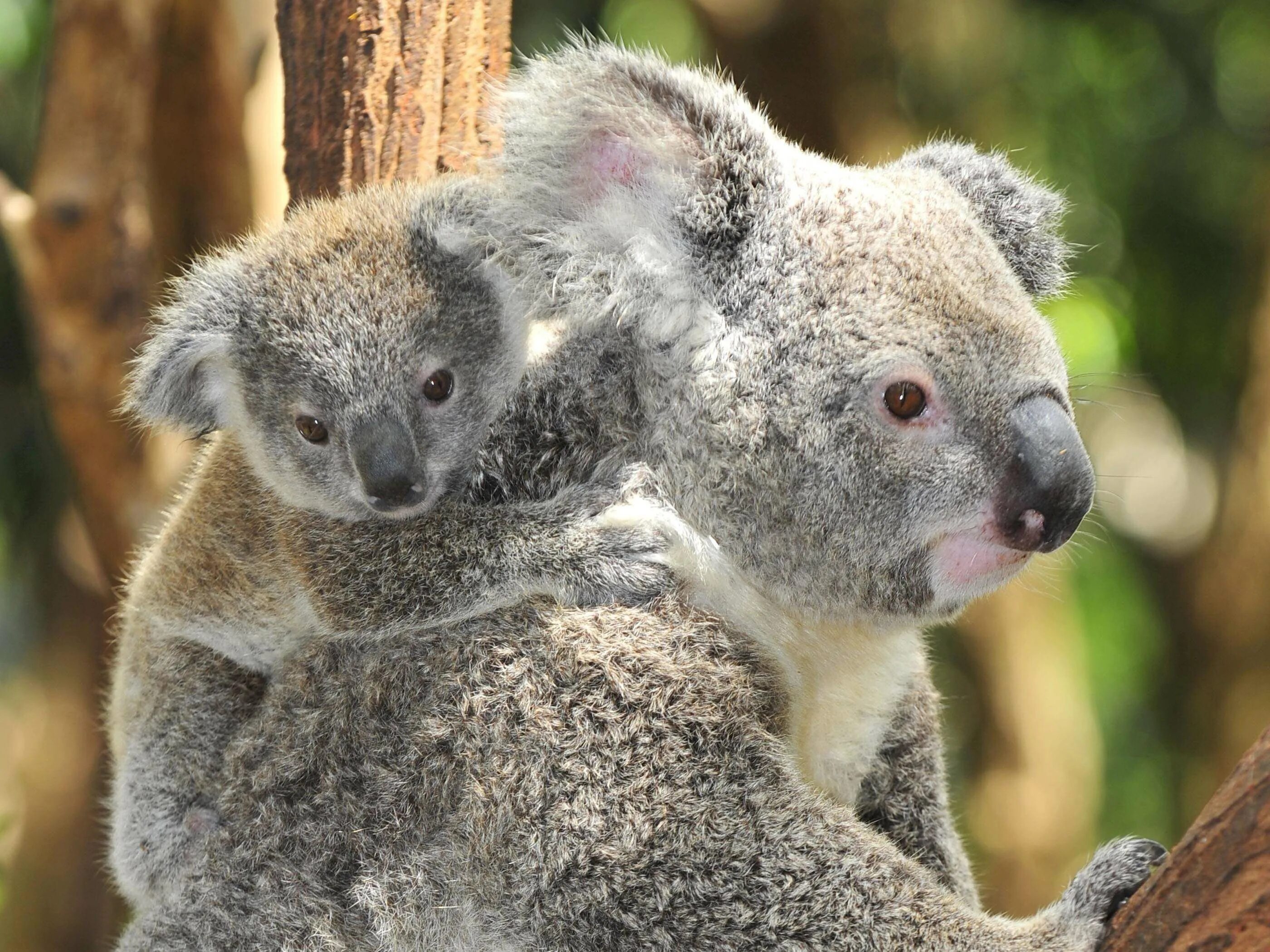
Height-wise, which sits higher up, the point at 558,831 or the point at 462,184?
the point at 462,184

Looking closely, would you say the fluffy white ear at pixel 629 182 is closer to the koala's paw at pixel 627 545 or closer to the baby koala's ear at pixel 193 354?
the koala's paw at pixel 627 545

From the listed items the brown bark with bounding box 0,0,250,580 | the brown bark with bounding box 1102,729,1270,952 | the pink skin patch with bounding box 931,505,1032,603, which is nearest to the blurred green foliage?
the brown bark with bounding box 0,0,250,580

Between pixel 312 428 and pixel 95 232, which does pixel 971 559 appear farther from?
pixel 95 232

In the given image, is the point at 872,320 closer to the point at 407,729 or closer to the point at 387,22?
the point at 407,729

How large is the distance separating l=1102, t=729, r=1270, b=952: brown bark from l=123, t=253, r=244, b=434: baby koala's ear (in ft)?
6.21

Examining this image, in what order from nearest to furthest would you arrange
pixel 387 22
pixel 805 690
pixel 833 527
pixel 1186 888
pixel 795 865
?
pixel 1186 888 → pixel 795 865 → pixel 833 527 → pixel 805 690 → pixel 387 22

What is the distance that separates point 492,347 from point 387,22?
910 mm

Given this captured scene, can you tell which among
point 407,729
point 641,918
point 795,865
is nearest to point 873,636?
point 795,865

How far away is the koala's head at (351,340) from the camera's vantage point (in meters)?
2.44

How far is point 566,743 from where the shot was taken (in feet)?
6.40

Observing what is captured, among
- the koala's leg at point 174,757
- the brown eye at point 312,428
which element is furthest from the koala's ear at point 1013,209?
the koala's leg at point 174,757

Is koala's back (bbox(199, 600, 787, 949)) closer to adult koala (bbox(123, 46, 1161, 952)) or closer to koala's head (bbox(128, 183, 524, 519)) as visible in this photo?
adult koala (bbox(123, 46, 1161, 952))

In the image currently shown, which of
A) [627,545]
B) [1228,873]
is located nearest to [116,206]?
[627,545]

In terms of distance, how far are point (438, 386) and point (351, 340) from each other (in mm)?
181
